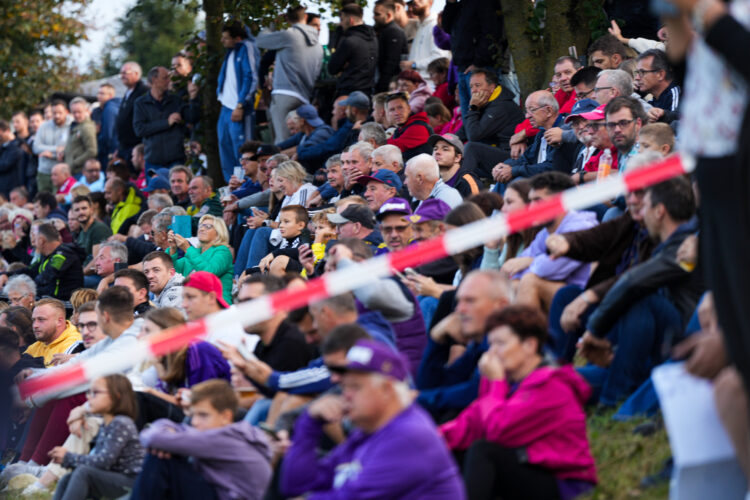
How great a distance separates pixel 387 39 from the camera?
14.5 metres

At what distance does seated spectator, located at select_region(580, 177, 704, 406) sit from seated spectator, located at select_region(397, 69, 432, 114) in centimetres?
724

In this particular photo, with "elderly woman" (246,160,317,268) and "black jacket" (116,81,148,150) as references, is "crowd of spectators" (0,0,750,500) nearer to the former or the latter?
"elderly woman" (246,160,317,268)

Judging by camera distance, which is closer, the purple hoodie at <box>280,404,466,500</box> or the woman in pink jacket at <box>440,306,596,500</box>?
the purple hoodie at <box>280,404,466,500</box>

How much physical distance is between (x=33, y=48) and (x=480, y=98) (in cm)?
1599

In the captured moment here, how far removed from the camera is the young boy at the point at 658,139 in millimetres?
7367

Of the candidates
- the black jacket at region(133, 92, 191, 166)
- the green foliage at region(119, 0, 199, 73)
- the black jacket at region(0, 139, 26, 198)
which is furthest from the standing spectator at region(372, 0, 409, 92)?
the green foliage at region(119, 0, 199, 73)

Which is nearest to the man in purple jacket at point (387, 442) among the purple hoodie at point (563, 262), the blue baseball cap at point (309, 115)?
the purple hoodie at point (563, 262)

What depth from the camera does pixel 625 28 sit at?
39.3 feet

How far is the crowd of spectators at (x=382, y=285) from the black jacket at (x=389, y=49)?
29 millimetres

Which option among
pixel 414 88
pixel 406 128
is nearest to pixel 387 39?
pixel 414 88

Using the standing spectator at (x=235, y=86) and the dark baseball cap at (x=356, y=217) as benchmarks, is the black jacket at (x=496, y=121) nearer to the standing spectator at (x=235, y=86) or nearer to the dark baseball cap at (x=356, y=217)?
the dark baseball cap at (x=356, y=217)

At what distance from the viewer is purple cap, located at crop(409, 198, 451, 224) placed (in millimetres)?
8102

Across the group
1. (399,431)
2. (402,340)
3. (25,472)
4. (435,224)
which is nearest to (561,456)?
(399,431)

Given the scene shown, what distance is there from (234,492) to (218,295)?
231 cm
